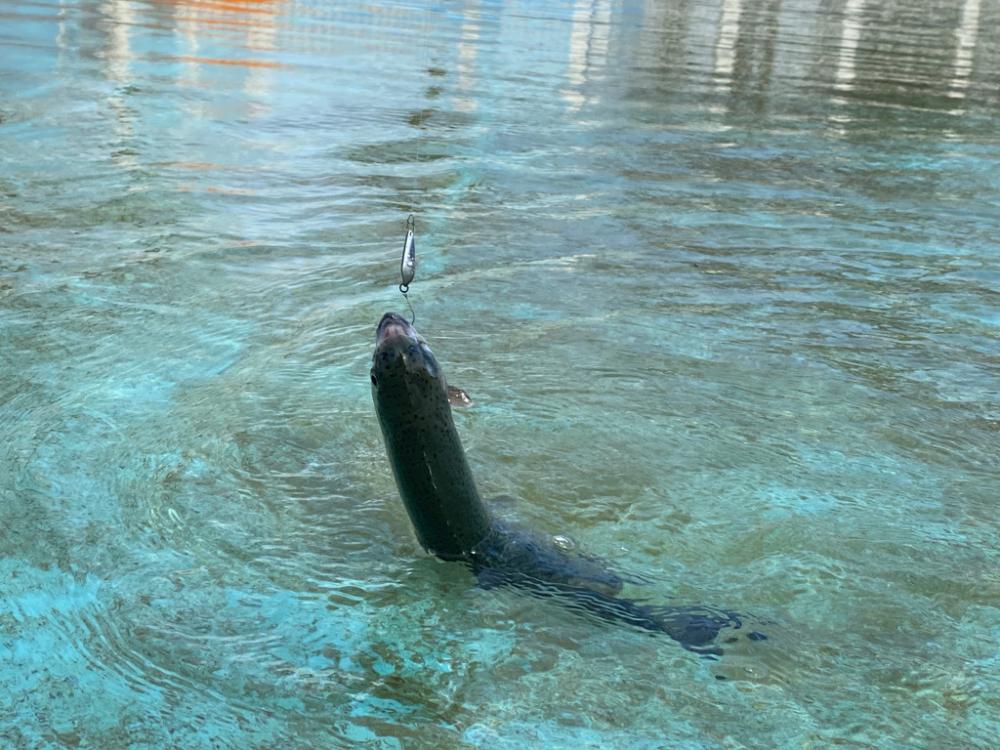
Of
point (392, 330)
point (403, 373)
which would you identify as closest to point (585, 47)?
point (392, 330)

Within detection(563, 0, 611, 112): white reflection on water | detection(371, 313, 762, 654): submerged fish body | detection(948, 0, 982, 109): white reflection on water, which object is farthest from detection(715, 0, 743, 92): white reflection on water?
detection(371, 313, 762, 654): submerged fish body

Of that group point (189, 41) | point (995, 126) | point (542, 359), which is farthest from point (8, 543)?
point (189, 41)

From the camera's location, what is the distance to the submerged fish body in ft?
11.8

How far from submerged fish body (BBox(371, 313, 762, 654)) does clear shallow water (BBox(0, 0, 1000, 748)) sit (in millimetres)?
101

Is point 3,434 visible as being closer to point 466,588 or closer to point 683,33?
point 466,588

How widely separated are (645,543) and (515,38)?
18.1 metres

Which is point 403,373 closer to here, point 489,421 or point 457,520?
point 457,520

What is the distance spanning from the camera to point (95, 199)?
794 centimetres

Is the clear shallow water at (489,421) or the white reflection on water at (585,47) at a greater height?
the white reflection on water at (585,47)

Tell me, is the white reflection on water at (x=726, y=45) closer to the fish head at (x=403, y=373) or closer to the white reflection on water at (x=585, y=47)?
the white reflection on water at (x=585, y=47)

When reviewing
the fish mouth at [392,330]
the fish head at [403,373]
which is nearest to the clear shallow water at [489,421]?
the fish head at [403,373]

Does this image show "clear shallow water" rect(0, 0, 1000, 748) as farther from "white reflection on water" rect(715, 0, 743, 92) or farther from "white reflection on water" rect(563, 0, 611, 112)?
"white reflection on water" rect(715, 0, 743, 92)

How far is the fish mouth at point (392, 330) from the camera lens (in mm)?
3629

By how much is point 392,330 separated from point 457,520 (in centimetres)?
66
